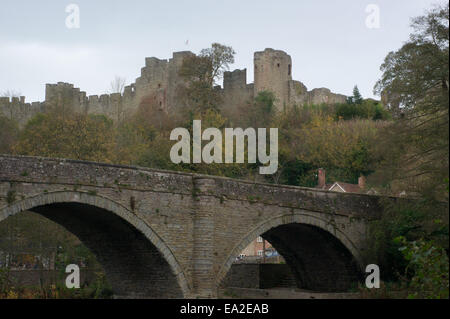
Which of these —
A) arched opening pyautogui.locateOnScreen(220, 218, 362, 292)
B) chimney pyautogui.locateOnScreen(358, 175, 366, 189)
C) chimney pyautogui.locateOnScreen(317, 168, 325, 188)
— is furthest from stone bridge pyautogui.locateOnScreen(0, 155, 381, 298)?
chimney pyautogui.locateOnScreen(317, 168, 325, 188)

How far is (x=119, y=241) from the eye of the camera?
2261 cm

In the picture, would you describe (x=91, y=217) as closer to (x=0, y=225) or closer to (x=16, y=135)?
(x=0, y=225)

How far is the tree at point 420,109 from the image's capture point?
22344mm

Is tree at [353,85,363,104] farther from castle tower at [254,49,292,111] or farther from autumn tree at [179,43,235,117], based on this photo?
autumn tree at [179,43,235,117]

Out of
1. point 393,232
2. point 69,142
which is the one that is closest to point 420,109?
point 393,232

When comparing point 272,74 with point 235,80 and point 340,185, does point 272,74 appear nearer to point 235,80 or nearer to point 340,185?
point 235,80

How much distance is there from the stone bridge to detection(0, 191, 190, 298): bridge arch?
30mm

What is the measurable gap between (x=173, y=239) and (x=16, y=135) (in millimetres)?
25673

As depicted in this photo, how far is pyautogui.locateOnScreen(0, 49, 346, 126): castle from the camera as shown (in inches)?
2189

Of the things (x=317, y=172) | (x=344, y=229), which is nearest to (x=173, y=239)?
(x=344, y=229)

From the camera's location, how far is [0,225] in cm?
3022

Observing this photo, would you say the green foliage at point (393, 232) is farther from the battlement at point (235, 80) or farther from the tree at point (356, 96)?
the battlement at point (235, 80)

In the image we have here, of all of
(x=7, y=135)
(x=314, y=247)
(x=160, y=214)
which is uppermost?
(x=7, y=135)
